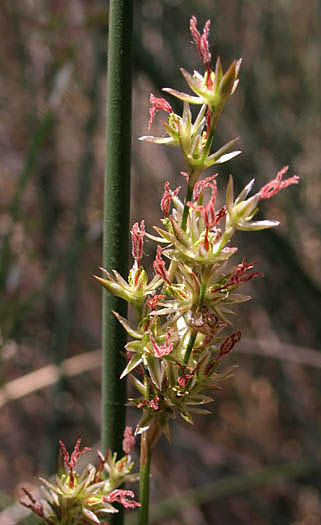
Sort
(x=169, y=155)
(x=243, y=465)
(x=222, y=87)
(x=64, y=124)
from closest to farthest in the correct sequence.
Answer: (x=222, y=87) → (x=243, y=465) → (x=169, y=155) → (x=64, y=124)

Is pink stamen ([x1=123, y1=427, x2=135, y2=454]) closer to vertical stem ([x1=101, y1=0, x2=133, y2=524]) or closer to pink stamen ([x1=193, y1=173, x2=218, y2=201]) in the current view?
vertical stem ([x1=101, y1=0, x2=133, y2=524])

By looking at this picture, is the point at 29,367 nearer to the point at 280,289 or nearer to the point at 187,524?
the point at 187,524

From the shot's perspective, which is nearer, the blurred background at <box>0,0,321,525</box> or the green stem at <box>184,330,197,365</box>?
the green stem at <box>184,330,197,365</box>

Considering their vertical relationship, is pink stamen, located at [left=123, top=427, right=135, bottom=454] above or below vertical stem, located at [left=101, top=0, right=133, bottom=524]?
below

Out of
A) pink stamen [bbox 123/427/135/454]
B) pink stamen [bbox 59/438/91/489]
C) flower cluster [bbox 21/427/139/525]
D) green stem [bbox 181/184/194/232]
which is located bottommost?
flower cluster [bbox 21/427/139/525]

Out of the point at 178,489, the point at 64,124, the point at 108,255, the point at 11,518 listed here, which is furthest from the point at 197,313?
the point at 64,124

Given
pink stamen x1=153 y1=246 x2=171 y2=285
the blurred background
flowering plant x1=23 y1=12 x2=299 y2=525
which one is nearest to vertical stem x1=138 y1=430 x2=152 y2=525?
flowering plant x1=23 y1=12 x2=299 y2=525

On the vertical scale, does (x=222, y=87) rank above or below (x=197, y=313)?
above

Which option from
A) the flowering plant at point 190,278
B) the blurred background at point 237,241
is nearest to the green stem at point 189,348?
the flowering plant at point 190,278

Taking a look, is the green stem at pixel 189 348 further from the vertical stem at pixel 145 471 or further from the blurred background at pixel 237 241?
the blurred background at pixel 237 241
